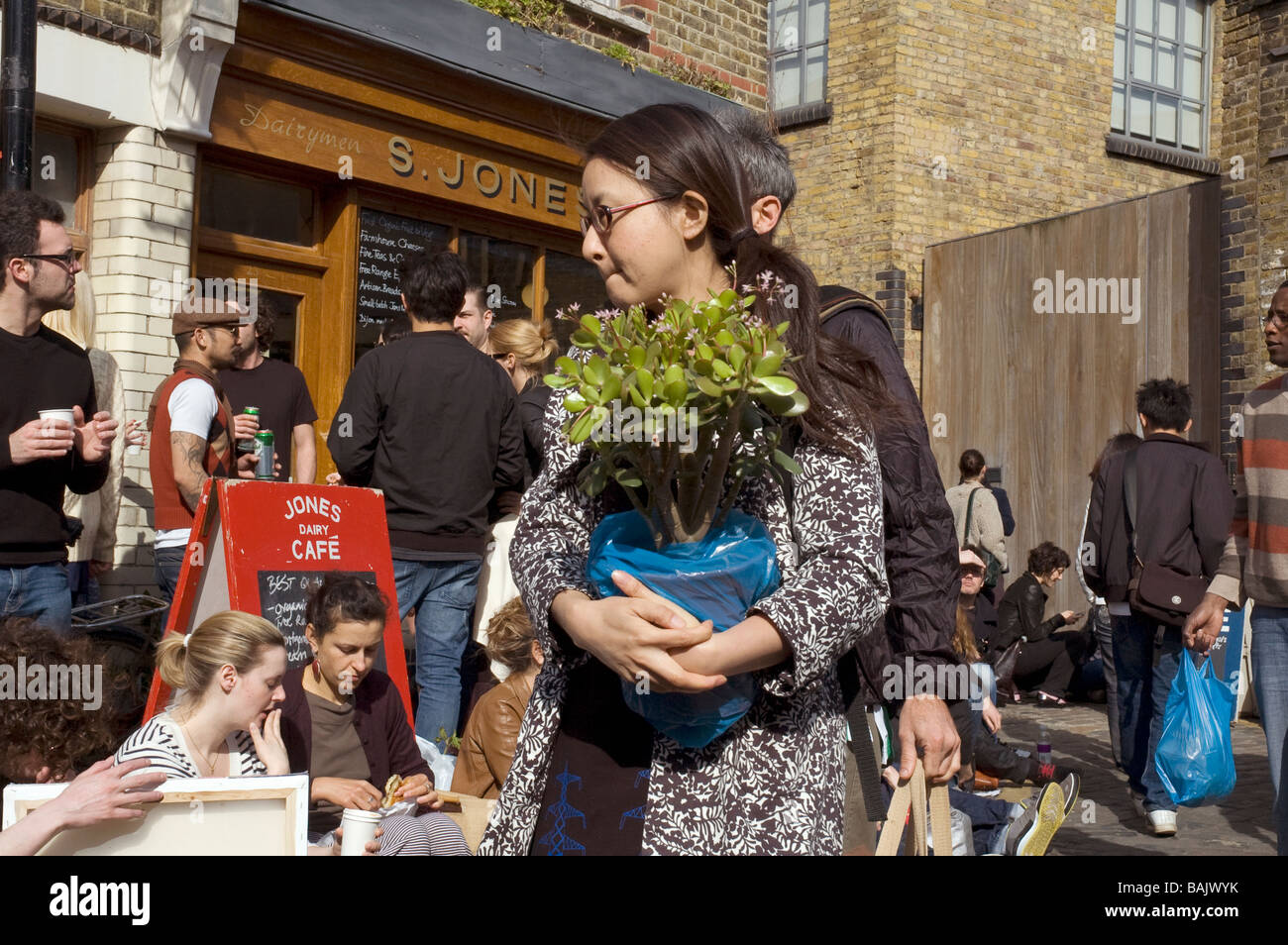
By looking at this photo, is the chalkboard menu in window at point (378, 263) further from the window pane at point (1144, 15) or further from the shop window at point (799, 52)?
the window pane at point (1144, 15)

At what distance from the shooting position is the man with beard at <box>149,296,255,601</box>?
593 centimetres

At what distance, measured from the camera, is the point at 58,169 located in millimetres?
7496

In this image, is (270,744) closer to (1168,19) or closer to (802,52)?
(802,52)

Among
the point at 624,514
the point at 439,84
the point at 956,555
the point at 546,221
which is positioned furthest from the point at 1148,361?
the point at 624,514

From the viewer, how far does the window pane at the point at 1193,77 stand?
55.9 feet

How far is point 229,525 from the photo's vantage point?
5703 mm

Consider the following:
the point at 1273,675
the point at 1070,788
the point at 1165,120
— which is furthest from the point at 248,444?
the point at 1165,120

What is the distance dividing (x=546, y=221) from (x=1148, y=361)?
6105mm

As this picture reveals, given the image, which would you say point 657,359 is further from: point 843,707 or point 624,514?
point 843,707

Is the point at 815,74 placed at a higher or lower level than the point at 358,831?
higher

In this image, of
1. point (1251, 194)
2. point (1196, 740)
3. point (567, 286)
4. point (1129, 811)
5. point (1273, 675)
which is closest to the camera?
point (1273, 675)

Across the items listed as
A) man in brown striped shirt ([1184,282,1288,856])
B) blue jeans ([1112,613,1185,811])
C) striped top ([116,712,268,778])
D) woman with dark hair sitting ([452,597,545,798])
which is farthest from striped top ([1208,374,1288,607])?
striped top ([116,712,268,778])

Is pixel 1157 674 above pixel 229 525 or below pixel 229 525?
below

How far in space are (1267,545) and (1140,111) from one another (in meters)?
13.7
